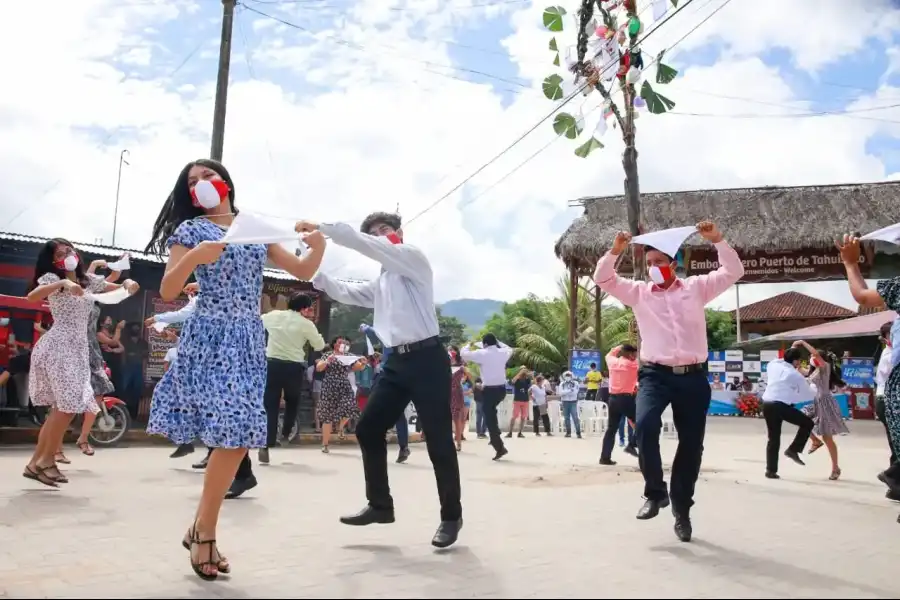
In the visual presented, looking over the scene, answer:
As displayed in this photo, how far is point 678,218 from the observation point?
25.7m

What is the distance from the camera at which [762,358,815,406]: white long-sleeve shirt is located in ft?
29.5

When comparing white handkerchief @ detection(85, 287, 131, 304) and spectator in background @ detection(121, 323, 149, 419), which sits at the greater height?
white handkerchief @ detection(85, 287, 131, 304)

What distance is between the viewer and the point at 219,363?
3.58m

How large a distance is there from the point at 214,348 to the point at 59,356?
3624 mm

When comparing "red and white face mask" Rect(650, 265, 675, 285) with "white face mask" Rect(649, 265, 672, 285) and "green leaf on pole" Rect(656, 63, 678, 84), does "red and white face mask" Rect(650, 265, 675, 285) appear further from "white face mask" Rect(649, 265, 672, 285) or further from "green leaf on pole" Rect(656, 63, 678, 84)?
"green leaf on pole" Rect(656, 63, 678, 84)

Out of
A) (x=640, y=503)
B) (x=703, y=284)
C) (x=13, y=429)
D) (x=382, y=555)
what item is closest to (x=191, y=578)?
(x=382, y=555)

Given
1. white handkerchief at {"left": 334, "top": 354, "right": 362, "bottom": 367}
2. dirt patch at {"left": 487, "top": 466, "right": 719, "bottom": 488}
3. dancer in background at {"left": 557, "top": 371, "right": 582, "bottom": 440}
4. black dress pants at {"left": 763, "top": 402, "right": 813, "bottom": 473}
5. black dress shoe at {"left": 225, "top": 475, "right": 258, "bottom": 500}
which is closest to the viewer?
black dress shoe at {"left": 225, "top": 475, "right": 258, "bottom": 500}

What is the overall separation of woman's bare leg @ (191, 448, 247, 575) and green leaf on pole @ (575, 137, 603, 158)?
22.6 feet

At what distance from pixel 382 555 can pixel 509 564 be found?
2.13ft

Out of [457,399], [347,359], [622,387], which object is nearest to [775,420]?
[622,387]

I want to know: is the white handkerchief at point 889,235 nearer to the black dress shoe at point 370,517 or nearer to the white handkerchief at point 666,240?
the white handkerchief at point 666,240

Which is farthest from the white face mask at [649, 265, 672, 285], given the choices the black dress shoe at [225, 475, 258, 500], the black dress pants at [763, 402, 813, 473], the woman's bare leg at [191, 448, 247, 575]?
the black dress pants at [763, 402, 813, 473]

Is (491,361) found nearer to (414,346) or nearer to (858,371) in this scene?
(414,346)

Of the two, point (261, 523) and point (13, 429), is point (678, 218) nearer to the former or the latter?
point (13, 429)
